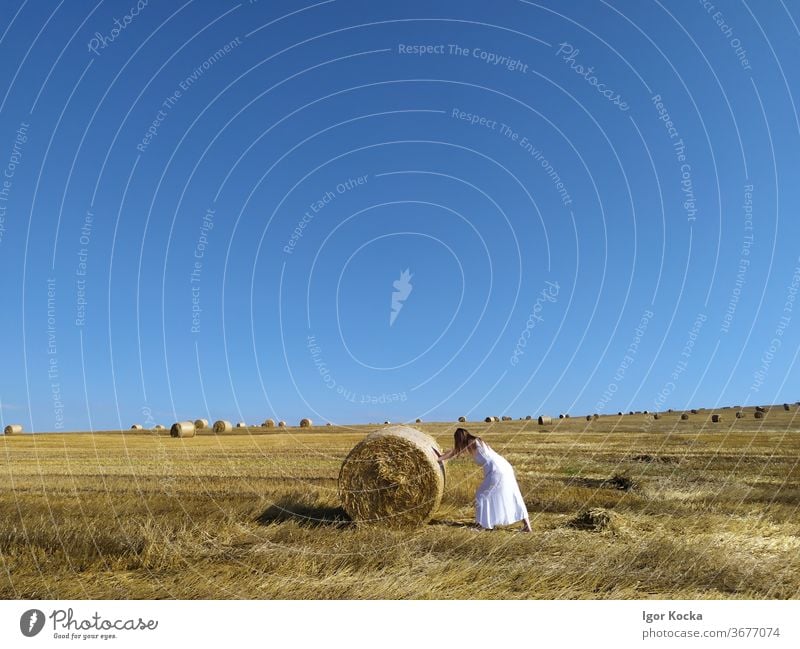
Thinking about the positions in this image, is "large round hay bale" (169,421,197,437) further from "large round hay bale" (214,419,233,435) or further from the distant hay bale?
the distant hay bale

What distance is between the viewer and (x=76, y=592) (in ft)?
22.8

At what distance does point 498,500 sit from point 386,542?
2.73 m

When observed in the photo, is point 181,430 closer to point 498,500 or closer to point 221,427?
point 221,427

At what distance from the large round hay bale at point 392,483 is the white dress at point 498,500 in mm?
963

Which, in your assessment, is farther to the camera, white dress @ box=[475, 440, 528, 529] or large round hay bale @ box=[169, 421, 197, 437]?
large round hay bale @ box=[169, 421, 197, 437]

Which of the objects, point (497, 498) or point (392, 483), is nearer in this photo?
point (497, 498)

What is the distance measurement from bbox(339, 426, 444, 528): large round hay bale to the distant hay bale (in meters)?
2.59

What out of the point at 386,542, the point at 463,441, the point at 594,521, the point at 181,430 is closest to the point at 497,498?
the point at 463,441

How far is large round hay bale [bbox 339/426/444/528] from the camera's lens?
38.7ft

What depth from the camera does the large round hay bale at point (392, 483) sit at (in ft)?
38.7

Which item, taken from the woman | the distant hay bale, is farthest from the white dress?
the distant hay bale

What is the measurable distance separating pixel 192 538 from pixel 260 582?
2317 millimetres

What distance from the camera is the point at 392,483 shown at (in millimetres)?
11828
